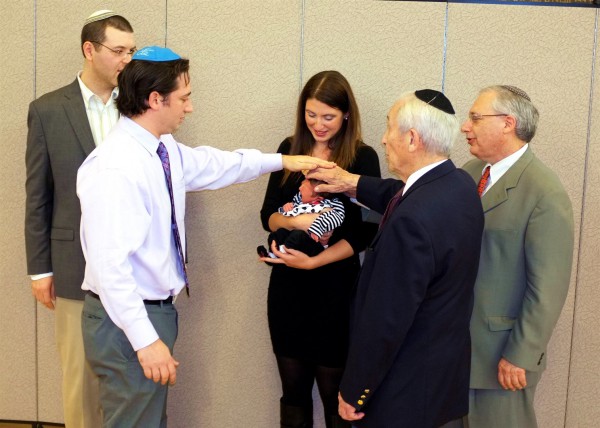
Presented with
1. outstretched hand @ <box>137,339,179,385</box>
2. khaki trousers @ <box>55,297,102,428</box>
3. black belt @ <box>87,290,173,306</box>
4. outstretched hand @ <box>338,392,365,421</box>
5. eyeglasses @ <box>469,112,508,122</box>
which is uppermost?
eyeglasses @ <box>469,112,508,122</box>

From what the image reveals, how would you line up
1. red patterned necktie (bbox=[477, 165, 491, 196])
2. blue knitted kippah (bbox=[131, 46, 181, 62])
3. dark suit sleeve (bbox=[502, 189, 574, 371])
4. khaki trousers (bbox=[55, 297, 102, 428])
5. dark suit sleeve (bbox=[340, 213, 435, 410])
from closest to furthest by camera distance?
1. dark suit sleeve (bbox=[340, 213, 435, 410])
2. blue knitted kippah (bbox=[131, 46, 181, 62])
3. dark suit sleeve (bbox=[502, 189, 574, 371])
4. red patterned necktie (bbox=[477, 165, 491, 196])
5. khaki trousers (bbox=[55, 297, 102, 428])

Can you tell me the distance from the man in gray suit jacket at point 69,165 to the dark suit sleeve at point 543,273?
1.82 metres

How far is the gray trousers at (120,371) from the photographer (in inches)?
87.1

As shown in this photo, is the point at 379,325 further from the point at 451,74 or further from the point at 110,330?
the point at 451,74

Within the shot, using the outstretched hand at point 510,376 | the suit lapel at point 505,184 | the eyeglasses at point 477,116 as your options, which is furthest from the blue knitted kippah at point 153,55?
the outstretched hand at point 510,376

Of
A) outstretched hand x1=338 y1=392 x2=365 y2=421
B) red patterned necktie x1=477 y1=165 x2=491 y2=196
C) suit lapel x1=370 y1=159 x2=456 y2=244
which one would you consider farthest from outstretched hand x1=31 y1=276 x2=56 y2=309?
red patterned necktie x1=477 y1=165 x2=491 y2=196

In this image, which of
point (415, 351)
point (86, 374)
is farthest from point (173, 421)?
point (415, 351)

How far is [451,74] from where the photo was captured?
3.42m

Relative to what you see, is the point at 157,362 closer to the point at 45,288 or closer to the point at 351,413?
the point at 351,413

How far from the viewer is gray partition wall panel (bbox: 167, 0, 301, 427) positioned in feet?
11.3

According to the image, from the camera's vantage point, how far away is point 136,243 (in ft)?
6.94

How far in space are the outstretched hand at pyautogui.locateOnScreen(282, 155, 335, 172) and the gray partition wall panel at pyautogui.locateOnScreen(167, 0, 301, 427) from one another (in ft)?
2.29

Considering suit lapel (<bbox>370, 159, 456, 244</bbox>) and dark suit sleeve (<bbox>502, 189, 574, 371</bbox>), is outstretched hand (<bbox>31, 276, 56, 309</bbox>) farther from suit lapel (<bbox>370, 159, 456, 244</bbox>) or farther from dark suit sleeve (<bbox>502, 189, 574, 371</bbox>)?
dark suit sleeve (<bbox>502, 189, 574, 371</bbox>)

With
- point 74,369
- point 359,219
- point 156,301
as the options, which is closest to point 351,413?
point 156,301
